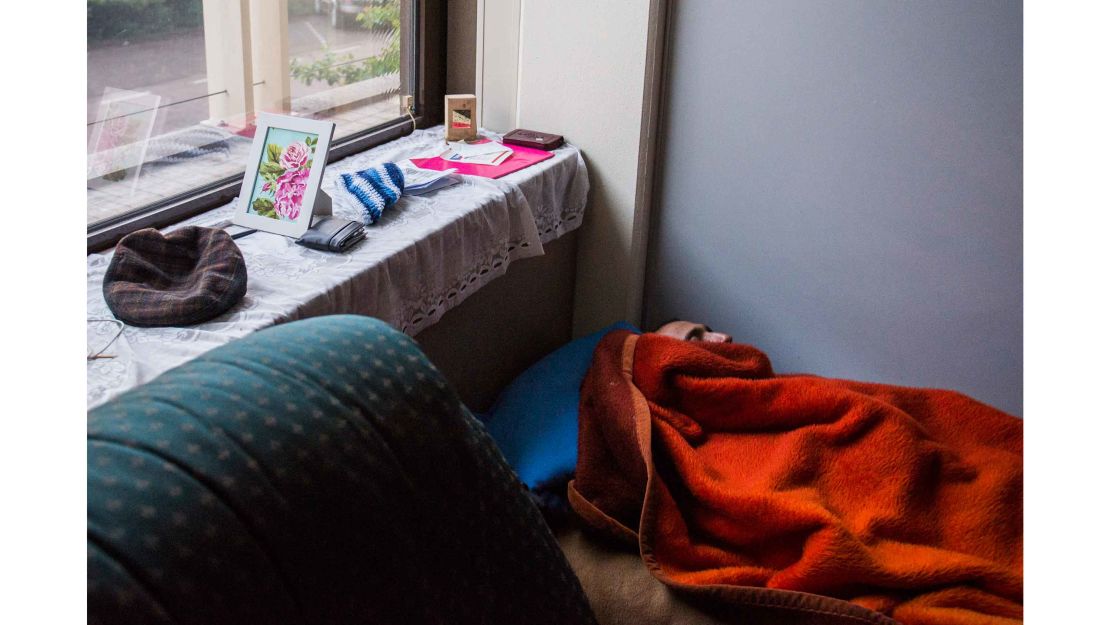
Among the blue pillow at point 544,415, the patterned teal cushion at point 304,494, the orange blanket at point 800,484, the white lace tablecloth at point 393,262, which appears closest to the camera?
the patterned teal cushion at point 304,494

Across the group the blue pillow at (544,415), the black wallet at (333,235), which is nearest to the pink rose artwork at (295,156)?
the black wallet at (333,235)

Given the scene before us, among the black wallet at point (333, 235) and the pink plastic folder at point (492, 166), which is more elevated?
the pink plastic folder at point (492, 166)

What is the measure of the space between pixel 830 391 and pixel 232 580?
4.45ft

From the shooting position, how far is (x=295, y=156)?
1.60m

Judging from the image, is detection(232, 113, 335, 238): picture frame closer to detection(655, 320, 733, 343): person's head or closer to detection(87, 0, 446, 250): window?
detection(87, 0, 446, 250): window

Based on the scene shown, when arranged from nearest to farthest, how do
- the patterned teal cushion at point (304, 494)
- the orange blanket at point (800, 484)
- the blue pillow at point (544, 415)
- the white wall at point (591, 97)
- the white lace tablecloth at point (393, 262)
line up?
the patterned teal cushion at point (304, 494) < the white lace tablecloth at point (393, 262) < the orange blanket at point (800, 484) < the blue pillow at point (544, 415) < the white wall at point (591, 97)

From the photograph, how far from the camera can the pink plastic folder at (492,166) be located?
6.72 ft

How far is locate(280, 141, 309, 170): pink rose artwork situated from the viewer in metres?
1.59

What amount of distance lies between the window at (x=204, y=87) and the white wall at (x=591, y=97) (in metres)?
0.29

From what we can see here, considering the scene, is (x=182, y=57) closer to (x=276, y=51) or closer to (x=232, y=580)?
(x=276, y=51)

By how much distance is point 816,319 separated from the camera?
228 centimetres

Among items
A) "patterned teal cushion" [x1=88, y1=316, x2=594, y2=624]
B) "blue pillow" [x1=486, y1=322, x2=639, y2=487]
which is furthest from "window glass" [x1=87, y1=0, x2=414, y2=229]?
"patterned teal cushion" [x1=88, y1=316, x2=594, y2=624]

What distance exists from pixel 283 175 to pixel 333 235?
0.50 feet

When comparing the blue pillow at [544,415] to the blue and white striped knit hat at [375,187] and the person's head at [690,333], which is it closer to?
the person's head at [690,333]
